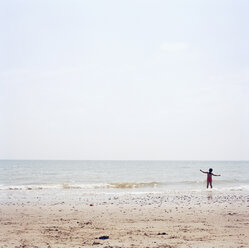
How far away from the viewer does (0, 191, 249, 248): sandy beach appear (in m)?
A: 8.10

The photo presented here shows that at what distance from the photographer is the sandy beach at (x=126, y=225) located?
8.10m

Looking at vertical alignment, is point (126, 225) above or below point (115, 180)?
above

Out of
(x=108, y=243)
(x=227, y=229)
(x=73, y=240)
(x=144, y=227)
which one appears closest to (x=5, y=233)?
(x=73, y=240)

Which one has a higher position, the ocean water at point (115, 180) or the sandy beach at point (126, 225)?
the sandy beach at point (126, 225)

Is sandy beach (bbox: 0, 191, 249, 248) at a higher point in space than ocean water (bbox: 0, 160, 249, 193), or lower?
higher

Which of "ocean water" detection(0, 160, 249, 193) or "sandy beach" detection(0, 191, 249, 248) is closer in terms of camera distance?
"sandy beach" detection(0, 191, 249, 248)

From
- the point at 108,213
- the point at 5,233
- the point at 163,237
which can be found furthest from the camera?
the point at 108,213

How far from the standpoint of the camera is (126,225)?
407 inches

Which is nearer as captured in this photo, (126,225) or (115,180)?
(126,225)

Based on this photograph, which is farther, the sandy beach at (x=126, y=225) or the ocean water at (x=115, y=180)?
the ocean water at (x=115, y=180)

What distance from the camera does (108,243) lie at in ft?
26.0

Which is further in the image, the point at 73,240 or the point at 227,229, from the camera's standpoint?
the point at 227,229

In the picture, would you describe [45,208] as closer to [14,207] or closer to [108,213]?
[14,207]

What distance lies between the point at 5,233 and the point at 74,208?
17.3 ft
